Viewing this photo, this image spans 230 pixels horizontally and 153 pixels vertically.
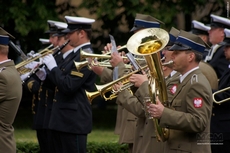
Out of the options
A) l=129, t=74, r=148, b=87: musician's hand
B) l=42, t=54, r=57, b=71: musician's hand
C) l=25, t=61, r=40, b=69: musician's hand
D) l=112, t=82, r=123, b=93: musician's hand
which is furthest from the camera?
l=25, t=61, r=40, b=69: musician's hand

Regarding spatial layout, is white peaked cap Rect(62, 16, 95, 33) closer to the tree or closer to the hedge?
the hedge

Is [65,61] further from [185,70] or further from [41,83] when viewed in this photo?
[185,70]

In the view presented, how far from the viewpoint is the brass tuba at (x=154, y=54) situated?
6441 mm

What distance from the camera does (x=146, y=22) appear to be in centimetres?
847

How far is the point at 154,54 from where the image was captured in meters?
6.42

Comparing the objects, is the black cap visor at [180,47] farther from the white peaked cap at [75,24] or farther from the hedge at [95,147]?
the hedge at [95,147]

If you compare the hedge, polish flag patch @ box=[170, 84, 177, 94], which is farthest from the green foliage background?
polish flag patch @ box=[170, 84, 177, 94]

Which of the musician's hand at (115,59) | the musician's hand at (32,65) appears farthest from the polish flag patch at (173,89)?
the musician's hand at (32,65)

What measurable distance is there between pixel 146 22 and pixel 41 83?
1831 millimetres

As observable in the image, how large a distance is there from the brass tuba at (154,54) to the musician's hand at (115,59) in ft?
2.95

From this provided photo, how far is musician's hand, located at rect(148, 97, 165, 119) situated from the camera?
21.0ft

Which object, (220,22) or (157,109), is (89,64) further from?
(220,22)

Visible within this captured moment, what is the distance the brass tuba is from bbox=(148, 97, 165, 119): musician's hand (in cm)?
5

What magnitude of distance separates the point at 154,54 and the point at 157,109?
20.2 inches
